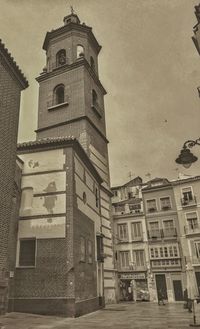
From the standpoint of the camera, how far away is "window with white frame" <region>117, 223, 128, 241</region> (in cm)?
3638

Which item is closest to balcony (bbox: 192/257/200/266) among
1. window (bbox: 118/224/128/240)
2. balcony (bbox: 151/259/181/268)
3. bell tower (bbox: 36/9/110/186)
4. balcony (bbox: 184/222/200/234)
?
balcony (bbox: 151/259/181/268)

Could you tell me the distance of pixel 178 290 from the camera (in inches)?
1236

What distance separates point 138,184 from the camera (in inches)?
1686

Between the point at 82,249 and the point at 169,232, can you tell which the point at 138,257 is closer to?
the point at 169,232

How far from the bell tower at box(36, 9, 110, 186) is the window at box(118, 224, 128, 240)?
1094cm

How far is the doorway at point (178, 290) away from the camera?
31.1 meters

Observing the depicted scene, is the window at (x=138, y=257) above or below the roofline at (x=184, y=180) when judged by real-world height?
below

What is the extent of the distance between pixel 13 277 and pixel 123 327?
22.6 feet

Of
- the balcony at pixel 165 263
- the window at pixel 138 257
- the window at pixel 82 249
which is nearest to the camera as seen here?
the window at pixel 82 249

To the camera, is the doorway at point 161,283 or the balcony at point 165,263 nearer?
the doorway at point 161,283

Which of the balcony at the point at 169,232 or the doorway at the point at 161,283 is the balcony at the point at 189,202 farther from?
the doorway at the point at 161,283

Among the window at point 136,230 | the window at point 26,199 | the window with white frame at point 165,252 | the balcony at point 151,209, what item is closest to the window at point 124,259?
the window at point 136,230

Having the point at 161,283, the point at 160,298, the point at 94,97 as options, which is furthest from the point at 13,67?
the point at 161,283

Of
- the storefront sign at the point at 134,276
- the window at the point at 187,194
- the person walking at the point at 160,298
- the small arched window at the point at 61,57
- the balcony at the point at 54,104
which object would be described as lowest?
the person walking at the point at 160,298
